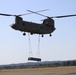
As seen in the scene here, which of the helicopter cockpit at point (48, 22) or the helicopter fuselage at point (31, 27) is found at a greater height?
the helicopter cockpit at point (48, 22)

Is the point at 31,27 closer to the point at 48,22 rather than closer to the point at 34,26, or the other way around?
the point at 34,26

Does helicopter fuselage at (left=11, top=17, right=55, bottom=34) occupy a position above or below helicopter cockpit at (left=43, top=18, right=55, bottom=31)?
below

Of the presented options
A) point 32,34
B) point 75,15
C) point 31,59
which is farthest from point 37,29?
point 75,15

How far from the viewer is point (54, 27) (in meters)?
67.1

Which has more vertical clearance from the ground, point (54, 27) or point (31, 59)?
point (54, 27)

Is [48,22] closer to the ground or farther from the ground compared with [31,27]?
farther from the ground

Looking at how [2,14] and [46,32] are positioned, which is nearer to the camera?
[2,14]

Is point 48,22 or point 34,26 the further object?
point 48,22

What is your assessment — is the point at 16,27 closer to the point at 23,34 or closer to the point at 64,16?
the point at 23,34

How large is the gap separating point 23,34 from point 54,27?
9.74 meters

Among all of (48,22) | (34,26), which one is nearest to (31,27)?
(34,26)

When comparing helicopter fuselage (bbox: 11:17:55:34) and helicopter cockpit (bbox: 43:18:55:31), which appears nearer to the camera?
helicopter fuselage (bbox: 11:17:55:34)

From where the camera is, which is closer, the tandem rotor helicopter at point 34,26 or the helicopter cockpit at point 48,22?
the tandem rotor helicopter at point 34,26

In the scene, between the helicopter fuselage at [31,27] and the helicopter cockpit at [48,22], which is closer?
the helicopter fuselage at [31,27]
